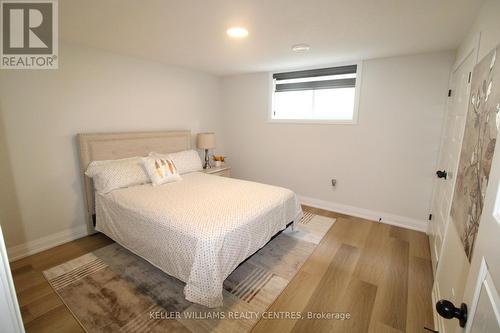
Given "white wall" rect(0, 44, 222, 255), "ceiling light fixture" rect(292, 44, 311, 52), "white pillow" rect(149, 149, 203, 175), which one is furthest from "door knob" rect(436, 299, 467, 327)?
"white wall" rect(0, 44, 222, 255)

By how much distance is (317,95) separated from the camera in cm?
371

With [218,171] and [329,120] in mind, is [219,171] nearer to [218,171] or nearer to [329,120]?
[218,171]

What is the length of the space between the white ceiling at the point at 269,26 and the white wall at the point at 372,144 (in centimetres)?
34

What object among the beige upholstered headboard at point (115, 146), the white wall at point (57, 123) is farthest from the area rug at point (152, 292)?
the beige upholstered headboard at point (115, 146)

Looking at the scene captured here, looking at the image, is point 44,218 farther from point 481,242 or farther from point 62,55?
point 481,242

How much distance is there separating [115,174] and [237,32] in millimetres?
2044

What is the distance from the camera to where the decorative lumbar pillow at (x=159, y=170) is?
9.34ft

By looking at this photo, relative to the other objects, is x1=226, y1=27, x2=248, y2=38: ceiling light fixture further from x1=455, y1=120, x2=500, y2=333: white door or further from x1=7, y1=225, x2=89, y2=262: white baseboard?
x1=7, y1=225, x2=89, y2=262: white baseboard

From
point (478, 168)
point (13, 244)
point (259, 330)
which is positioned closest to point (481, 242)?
point (478, 168)

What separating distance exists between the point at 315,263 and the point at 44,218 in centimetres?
299

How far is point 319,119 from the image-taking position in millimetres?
3646

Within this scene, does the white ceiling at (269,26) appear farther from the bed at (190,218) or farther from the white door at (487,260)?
the bed at (190,218)

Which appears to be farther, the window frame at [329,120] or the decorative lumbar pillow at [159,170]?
the window frame at [329,120]

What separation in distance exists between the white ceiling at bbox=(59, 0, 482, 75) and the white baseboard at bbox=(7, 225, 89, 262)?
2.17 meters
